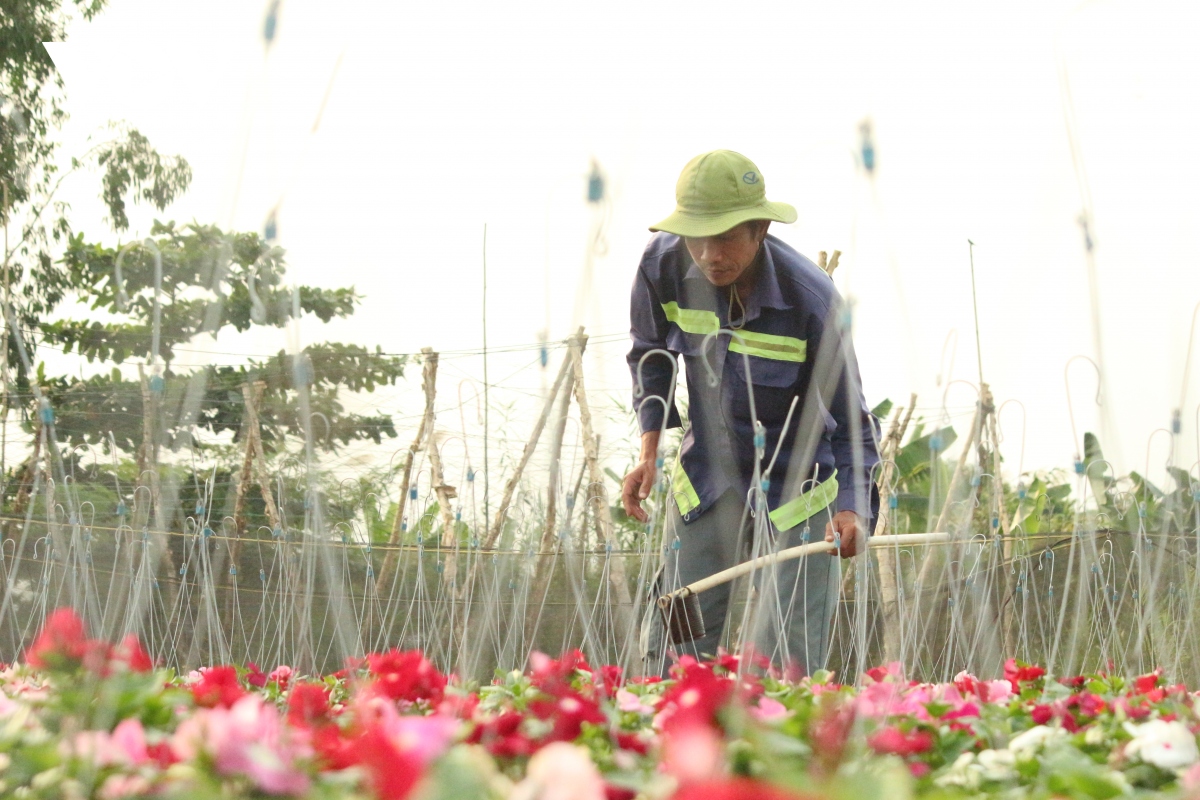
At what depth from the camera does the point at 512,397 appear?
3.88 m

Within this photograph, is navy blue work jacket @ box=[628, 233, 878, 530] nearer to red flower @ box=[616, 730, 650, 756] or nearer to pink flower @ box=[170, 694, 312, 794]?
red flower @ box=[616, 730, 650, 756]

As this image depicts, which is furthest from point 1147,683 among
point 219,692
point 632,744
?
point 219,692

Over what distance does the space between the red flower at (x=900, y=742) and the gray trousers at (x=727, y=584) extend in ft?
3.04

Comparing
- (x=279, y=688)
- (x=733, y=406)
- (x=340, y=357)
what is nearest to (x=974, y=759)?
(x=733, y=406)

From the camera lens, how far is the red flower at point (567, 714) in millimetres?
884

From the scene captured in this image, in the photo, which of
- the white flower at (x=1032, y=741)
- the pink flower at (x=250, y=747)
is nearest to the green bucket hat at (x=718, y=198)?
the white flower at (x=1032, y=741)

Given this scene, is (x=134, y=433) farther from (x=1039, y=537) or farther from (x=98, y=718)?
(x=98, y=718)

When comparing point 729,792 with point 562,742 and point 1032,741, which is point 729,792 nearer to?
point 562,742

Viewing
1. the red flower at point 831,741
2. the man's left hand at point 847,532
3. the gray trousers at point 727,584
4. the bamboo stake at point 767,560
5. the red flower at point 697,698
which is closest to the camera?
the red flower at point 831,741

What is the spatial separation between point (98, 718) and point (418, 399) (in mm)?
3301

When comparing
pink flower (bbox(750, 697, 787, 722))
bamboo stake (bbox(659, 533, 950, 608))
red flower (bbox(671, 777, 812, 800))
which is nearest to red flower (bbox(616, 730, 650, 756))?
pink flower (bbox(750, 697, 787, 722))

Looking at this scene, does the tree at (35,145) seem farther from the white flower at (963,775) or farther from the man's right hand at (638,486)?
the white flower at (963,775)

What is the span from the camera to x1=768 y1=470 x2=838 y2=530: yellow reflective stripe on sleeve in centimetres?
197

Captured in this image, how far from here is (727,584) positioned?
2.06 m
